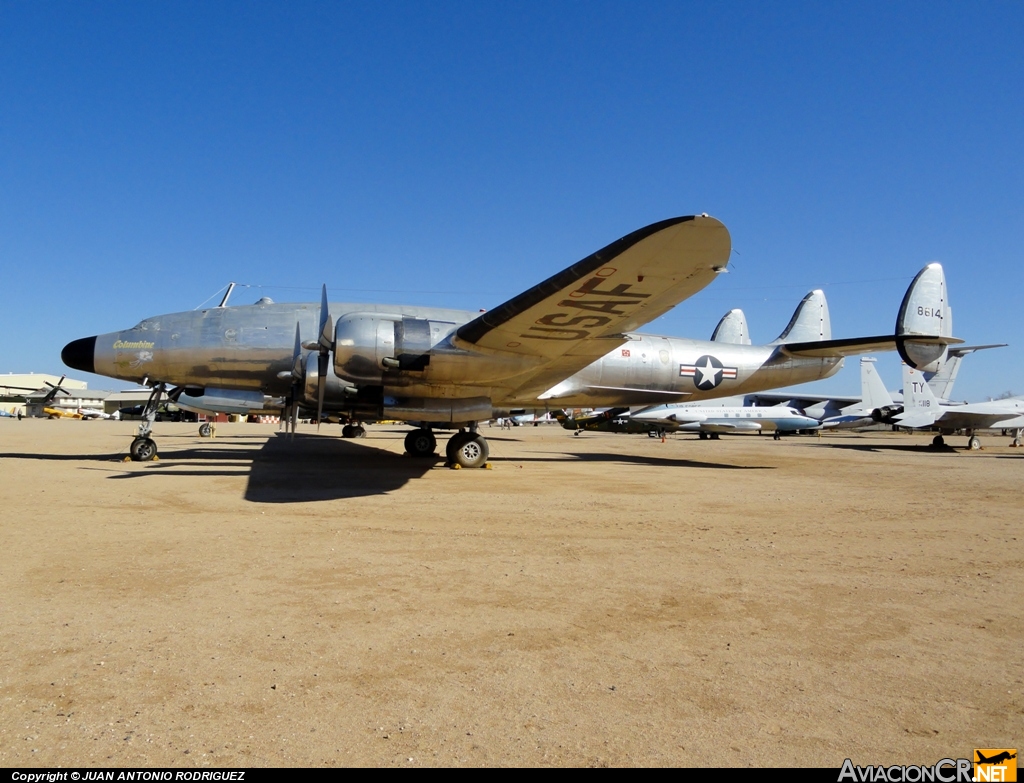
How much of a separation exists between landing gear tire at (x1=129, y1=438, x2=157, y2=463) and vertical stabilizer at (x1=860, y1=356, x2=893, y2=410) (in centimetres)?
3376

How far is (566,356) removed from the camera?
12641 mm

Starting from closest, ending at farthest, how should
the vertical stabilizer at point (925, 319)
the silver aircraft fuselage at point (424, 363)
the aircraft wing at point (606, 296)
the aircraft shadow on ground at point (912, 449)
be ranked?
the aircraft wing at point (606, 296), the silver aircraft fuselage at point (424, 363), the vertical stabilizer at point (925, 319), the aircraft shadow on ground at point (912, 449)

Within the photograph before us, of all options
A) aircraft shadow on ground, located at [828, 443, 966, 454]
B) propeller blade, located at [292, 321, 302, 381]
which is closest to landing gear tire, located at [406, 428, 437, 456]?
propeller blade, located at [292, 321, 302, 381]

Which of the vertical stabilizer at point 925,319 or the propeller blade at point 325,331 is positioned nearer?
the propeller blade at point 325,331

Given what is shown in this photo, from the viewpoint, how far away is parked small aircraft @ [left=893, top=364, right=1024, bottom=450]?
31.2m

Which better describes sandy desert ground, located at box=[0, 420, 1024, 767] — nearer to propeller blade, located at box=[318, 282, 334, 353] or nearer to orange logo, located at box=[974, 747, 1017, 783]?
orange logo, located at box=[974, 747, 1017, 783]

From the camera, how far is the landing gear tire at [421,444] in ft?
56.6

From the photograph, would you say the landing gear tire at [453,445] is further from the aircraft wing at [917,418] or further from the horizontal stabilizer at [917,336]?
the aircraft wing at [917,418]

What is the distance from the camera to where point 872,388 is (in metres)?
34.4

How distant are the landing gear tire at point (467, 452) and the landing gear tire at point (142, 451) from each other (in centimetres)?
671

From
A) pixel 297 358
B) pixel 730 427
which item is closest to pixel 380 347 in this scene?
pixel 297 358

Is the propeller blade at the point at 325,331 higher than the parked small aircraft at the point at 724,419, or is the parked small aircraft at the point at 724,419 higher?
the propeller blade at the point at 325,331

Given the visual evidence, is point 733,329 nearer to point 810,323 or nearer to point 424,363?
point 810,323

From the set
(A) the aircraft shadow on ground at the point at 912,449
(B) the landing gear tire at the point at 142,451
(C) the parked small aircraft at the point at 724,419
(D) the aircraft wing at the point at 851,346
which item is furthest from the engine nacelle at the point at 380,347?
(C) the parked small aircraft at the point at 724,419
